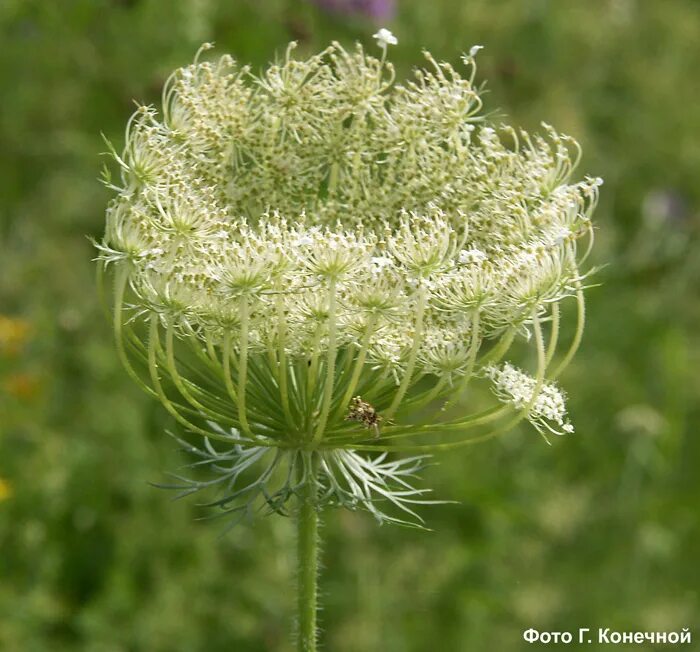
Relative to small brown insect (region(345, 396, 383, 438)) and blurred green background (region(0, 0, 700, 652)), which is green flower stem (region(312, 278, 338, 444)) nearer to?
small brown insect (region(345, 396, 383, 438))

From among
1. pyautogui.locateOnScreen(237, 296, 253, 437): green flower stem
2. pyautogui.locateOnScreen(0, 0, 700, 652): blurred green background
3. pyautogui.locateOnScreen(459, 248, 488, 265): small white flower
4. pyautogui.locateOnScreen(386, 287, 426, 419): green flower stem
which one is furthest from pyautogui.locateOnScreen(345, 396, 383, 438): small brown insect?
pyautogui.locateOnScreen(0, 0, 700, 652): blurred green background

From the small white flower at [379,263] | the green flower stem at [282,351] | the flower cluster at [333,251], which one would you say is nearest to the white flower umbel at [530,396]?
the flower cluster at [333,251]

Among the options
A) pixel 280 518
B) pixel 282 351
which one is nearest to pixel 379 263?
pixel 282 351

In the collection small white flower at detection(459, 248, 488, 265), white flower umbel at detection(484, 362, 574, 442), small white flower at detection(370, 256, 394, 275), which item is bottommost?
white flower umbel at detection(484, 362, 574, 442)

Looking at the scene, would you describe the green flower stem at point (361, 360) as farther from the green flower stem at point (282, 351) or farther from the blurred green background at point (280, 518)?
the blurred green background at point (280, 518)

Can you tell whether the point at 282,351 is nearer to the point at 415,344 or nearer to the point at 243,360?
the point at 243,360

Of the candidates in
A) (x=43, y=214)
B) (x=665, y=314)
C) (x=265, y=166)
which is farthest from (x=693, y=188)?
(x=265, y=166)

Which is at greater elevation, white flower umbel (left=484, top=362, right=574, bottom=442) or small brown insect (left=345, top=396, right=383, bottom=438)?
white flower umbel (left=484, top=362, right=574, bottom=442)
